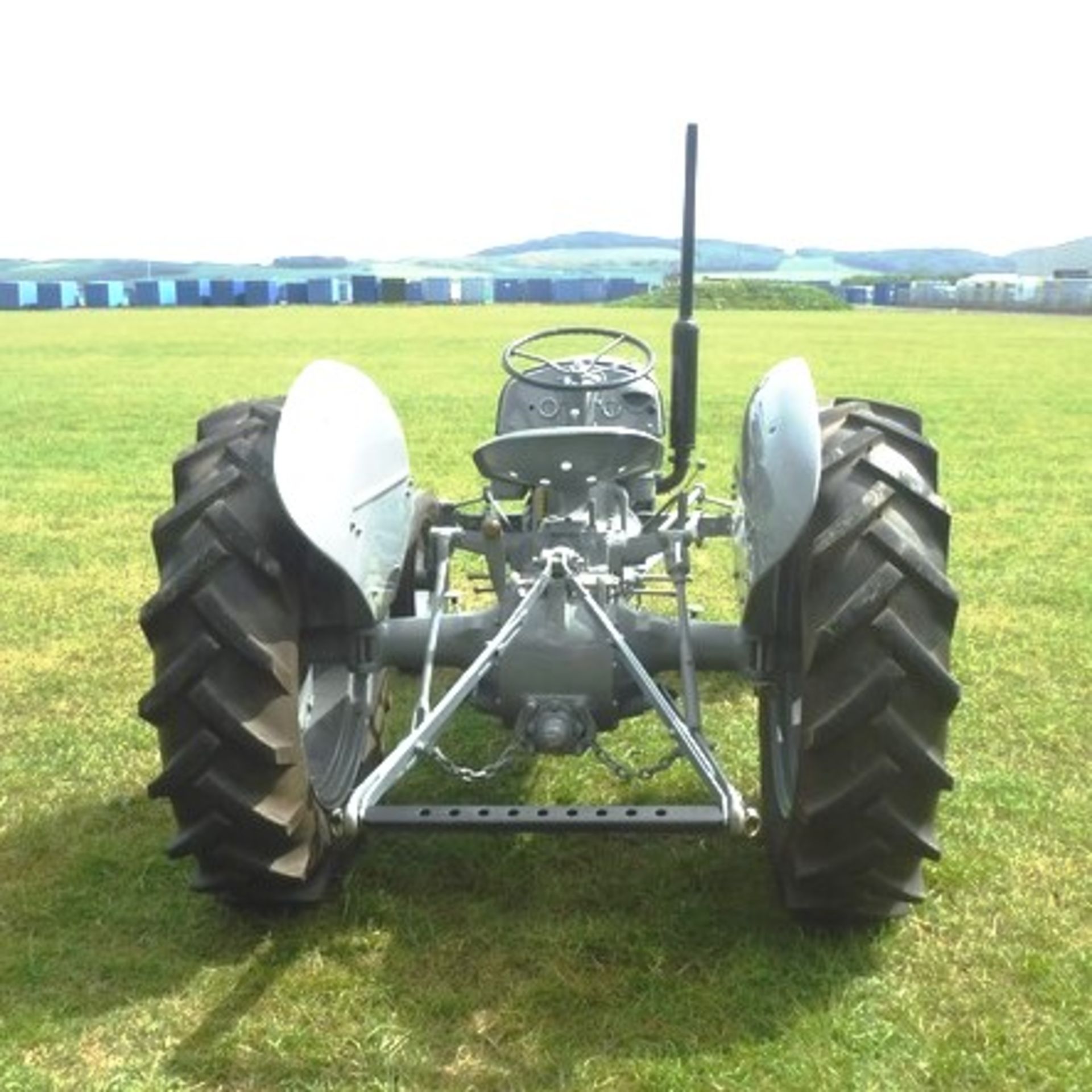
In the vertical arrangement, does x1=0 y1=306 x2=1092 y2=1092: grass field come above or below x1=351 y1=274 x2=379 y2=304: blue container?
above

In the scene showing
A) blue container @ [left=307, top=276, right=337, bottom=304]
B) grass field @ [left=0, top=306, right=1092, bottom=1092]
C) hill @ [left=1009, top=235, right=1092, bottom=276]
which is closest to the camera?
grass field @ [left=0, top=306, right=1092, bottom=1092]

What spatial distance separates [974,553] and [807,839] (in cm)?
528

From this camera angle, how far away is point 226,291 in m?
67.5

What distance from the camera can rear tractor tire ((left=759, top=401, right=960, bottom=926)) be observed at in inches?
122

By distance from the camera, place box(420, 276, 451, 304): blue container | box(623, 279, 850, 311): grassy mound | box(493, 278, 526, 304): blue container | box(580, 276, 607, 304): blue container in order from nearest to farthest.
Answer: box(623, 279, 850, 311): grassy mound
box(420, 276, 451, 304): blue container
box(580, 276, 607, 304): blue container
box(493, 278, 526, 304): blue container

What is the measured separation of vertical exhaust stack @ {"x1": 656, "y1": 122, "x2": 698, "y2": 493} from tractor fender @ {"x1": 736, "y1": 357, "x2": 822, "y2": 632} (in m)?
1.05

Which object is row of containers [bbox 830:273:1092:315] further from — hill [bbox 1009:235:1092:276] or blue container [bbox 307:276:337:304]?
hill [bbox 1009:235:1092:276]

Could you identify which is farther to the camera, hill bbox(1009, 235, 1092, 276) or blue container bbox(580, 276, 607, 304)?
hill bbox(1009, 235, 1092, 276)

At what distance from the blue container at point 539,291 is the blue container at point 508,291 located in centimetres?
35

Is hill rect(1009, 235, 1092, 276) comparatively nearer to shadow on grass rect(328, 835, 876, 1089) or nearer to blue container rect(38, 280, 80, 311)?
blue container rect(38, 280, 80, 311)

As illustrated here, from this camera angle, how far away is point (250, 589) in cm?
332

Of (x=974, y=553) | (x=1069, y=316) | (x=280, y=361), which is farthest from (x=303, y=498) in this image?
(x=1069, y=316)

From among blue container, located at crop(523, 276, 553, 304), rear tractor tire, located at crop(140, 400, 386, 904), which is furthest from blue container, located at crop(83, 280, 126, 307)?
rear tractor tire, located at crop(140, 400, 386, 904)

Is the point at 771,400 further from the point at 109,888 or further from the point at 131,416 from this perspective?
the point at 131,416
